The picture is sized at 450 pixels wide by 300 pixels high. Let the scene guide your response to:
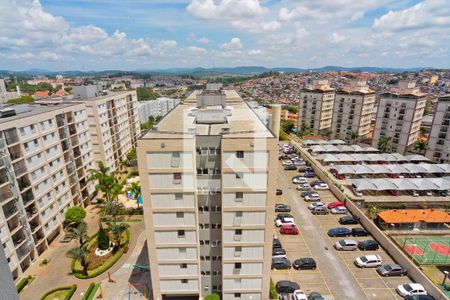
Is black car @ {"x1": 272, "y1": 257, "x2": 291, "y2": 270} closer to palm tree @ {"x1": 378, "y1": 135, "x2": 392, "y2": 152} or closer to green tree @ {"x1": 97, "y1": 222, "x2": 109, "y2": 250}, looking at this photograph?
green tree @ {"x1": 97, "y1": 222, "x2": 109, "y2": 250}

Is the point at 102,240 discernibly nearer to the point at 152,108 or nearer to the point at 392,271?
the point at 392,271

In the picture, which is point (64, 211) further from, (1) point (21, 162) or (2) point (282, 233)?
(2) point (282, 233)

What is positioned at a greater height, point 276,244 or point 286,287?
point 276,244

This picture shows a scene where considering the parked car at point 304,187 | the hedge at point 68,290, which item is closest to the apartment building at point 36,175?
the hedge at point 68,290

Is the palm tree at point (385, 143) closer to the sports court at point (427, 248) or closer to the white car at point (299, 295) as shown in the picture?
the sports court at point (427, 248)

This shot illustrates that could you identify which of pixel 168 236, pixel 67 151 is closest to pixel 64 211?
pixel 67 151

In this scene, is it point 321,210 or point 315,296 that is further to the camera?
point 321,210

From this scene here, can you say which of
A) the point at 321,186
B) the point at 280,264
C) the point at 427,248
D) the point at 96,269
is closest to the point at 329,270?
the point at 280,264

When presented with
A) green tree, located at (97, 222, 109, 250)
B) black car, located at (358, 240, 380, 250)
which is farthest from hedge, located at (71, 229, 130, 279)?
black car, located at (358, 240, 380, 250)
